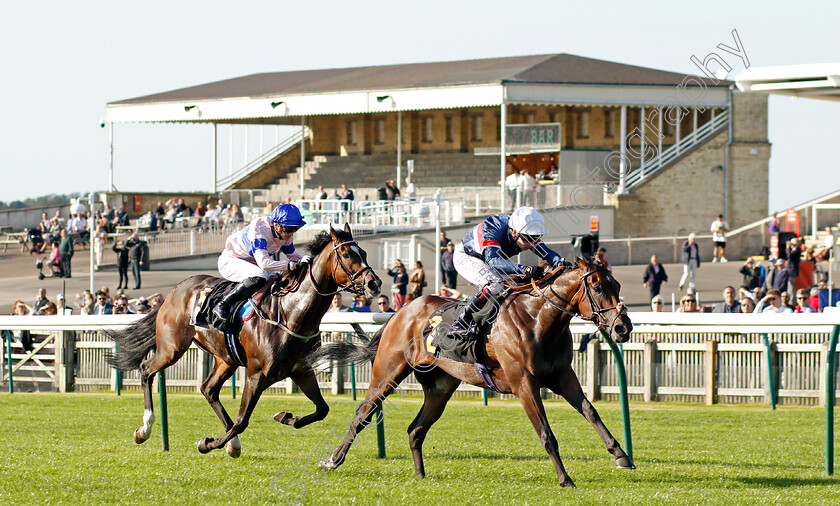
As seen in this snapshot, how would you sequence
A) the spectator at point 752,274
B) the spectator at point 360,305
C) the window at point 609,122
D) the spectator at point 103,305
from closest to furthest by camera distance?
the spectator at point 360,305, the spectator at point 103,305, the spectator at point 752,274, the window at point 609,122

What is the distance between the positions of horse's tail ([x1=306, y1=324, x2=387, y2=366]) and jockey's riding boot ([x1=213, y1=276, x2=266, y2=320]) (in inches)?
26.0

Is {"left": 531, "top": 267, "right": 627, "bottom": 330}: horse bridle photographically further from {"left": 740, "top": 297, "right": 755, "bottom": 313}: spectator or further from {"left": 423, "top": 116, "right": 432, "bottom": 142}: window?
{"left": 423, "top": 116, "right": 432, "bottom": 142}: window

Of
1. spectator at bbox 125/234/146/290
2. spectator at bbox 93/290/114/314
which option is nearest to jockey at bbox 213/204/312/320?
spectator at bbox 93/290/114/314

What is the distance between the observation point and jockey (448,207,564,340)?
24.1 ft

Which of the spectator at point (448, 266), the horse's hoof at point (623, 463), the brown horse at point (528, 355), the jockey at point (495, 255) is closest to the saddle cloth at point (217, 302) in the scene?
the brown horse at point (528, 355)

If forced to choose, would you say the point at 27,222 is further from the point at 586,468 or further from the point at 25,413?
the point at 586,468

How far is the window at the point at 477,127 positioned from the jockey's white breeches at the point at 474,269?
29744 mm

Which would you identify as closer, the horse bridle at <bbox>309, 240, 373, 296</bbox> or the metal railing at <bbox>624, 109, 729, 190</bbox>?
the horse bridle at <bbox>309, 240, 373, 296</bbox>

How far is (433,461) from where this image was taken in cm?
793

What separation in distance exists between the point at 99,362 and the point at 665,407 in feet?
22.8

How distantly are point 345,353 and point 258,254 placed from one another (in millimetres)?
1003

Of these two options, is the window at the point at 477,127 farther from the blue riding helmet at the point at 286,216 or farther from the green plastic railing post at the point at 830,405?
the green plastic railing post at the point at 830,405

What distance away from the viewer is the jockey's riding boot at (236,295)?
832 centimetres

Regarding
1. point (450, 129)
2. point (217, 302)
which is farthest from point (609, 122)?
point (217, 302)
